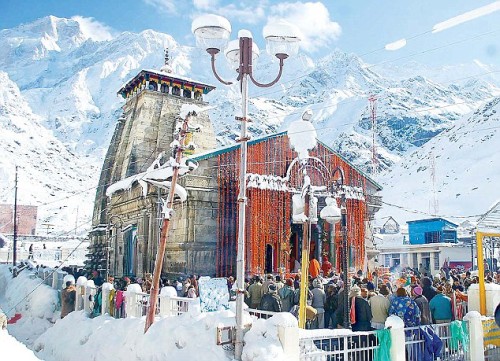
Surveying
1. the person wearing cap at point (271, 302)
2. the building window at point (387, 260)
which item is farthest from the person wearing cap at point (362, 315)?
the building window at point (387, 260)

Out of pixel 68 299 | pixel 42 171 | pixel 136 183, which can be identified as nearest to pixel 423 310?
pixel 68 299

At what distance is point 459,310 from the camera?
12.7 metres

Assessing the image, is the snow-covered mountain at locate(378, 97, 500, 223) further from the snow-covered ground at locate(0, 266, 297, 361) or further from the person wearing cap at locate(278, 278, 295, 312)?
the person wearing cap at locate(278, 278, 295, 312)

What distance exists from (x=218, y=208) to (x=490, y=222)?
11.6m

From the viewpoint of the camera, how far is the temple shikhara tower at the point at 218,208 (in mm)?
21750

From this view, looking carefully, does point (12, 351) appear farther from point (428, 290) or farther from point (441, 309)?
point (428, 290)

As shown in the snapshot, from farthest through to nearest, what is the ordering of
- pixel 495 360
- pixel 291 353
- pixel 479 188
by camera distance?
pixel 479 188
pixel 495 360
pixel 291 353

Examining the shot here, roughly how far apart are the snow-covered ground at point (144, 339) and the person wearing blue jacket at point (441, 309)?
14.0 feet

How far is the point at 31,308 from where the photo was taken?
2342 cm

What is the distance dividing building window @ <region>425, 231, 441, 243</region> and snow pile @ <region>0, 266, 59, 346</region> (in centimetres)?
3220

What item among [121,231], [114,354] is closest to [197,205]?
[121,231]

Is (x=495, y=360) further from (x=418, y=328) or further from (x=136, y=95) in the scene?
(x=136, y=95)

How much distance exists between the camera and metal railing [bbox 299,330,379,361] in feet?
28.5

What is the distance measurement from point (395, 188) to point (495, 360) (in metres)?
116
